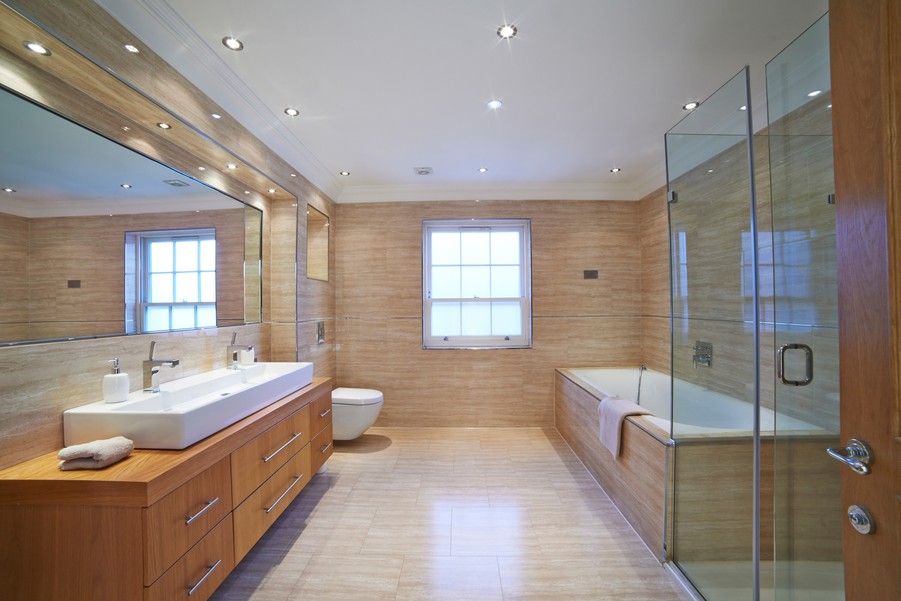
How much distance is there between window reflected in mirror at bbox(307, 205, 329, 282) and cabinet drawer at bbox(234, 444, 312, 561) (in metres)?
1.69

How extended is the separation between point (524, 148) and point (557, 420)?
255cm

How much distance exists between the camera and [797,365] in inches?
46.1

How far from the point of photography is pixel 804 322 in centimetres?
116

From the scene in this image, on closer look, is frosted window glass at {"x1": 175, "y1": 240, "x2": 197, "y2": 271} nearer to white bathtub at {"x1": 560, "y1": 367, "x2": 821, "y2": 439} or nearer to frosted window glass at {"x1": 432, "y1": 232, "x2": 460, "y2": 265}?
frosted window glass at {"x1": 432, "y1": 232, "x2": 460, "y2": 265}

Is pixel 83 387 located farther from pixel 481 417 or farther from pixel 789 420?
pixel 481 417

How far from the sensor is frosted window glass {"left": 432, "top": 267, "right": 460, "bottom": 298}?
3.94 metres

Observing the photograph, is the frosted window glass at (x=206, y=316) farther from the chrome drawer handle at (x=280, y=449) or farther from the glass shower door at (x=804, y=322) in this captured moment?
the glass shower door at (x=804, y=322)

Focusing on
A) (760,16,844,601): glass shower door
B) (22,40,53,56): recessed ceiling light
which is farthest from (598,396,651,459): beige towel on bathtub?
(22,40,53,56): recessed ceiling light

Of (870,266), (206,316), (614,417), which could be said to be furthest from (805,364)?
(206,316)

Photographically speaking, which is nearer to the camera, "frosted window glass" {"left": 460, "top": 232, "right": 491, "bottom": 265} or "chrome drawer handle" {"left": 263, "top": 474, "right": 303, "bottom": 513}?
"chrome drawer handle" {"left": 263, "top": 474, "right": 303, "bottom": 513}

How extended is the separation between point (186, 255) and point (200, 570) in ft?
4.99

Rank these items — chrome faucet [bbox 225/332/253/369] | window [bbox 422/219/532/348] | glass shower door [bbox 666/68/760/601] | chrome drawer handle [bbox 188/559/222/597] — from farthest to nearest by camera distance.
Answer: window [bbox 422/219/532/348] < chrome faucet [bbox 225/332/253/369] < glass shower door [bbox 666/68/760/601] < chrome drawer handle [bbox 188/559/222/597]

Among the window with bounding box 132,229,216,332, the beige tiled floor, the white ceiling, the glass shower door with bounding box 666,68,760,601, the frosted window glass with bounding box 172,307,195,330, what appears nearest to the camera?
the glass shower door with bounding box 666,68,760,601

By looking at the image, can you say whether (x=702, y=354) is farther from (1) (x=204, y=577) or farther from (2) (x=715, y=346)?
(1) (x=204, y=577)
